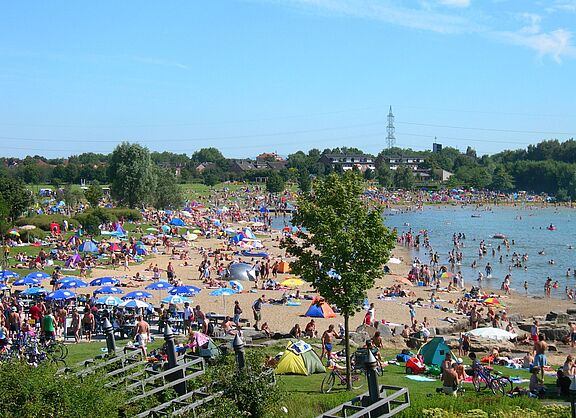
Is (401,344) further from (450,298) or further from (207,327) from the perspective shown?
(450,298)

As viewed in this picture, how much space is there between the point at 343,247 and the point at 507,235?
2451 inches

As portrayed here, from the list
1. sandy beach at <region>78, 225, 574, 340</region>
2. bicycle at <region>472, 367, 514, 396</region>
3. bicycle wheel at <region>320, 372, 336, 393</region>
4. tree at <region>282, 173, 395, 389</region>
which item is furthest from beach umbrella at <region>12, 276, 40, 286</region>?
bicycle at <region>472, 367, 514, 396</region>

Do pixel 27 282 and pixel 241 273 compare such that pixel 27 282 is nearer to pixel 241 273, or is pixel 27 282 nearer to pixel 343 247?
pixel 241 273

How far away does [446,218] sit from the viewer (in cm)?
9431

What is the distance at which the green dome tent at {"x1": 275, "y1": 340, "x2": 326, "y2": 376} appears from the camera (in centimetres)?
1633

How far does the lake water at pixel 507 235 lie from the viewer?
46.2 m

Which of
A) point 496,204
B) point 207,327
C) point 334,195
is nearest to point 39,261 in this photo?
point 207,327

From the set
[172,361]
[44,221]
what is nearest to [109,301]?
[172,361]

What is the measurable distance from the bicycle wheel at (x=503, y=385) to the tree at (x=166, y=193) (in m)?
63.4

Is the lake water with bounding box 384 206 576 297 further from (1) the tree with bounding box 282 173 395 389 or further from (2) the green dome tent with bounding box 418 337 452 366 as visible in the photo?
(1) the tree with bounding box 282 173 395 389

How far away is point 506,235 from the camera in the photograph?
72750 millimetres

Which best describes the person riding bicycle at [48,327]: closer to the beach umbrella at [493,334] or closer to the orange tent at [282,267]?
the beach umbrella at [493,334]

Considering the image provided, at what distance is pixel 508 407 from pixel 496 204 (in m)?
116

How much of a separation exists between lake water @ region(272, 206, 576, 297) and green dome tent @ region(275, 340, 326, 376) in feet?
26.2
